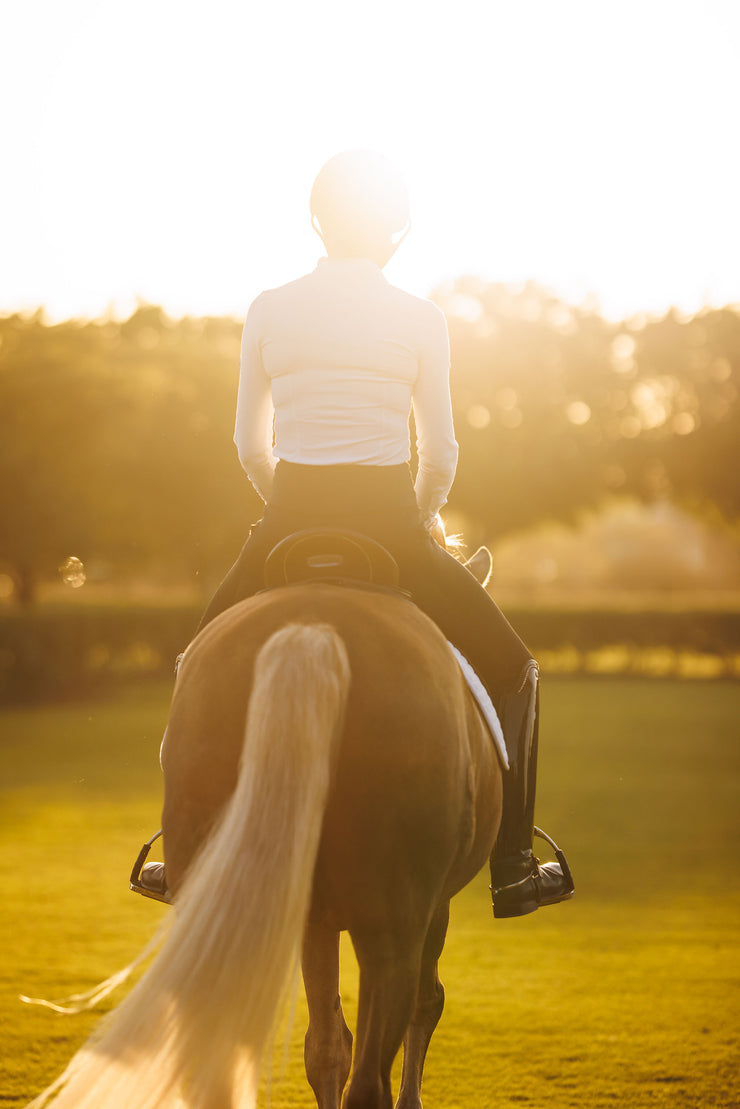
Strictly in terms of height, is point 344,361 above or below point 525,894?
above

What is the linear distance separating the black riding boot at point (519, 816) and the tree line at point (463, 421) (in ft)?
91.8

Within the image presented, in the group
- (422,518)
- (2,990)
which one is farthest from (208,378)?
(422,518)

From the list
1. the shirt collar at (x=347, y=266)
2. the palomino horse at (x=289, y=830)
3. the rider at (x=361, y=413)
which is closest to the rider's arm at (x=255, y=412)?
the rider at (x=361, y=413)

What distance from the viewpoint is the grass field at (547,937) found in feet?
18.4

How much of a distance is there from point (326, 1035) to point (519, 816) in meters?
0.92

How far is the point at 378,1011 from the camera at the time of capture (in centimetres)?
272

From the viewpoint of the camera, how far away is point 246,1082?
2479 millimetres

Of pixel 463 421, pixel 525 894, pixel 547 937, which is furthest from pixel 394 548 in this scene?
pixel 463 421

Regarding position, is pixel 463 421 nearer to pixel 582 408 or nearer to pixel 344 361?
pixel 582 408

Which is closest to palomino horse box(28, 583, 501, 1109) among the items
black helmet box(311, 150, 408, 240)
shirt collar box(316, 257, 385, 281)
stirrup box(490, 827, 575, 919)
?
stirrup box(490, 827, 575, 919)

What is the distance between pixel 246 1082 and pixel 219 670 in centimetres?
96

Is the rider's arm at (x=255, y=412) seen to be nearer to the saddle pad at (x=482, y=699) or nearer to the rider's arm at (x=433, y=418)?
the rider's arm at (x=433, y=418)

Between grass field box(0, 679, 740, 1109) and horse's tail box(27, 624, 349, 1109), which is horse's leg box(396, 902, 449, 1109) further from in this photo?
horse's tail box(27, 624, 349, 1109)

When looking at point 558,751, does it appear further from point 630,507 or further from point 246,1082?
point 630,507
